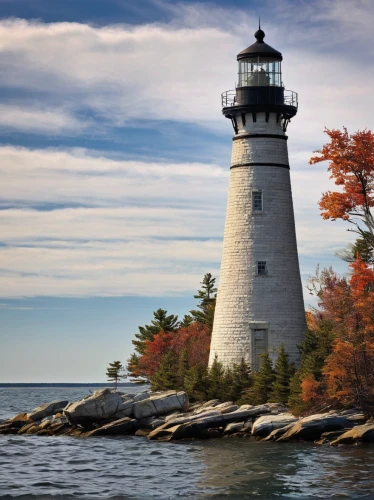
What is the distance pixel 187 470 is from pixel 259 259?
1705 cm

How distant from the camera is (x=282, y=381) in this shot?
4338 centimetres

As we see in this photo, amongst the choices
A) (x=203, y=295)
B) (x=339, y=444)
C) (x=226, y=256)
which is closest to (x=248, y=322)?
(x=226, y=256)

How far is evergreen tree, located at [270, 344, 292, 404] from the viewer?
1694 inches

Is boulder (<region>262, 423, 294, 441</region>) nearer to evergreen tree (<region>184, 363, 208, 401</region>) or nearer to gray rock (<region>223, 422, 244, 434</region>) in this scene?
gray rock (<region>223, 422, 244, 434</region>)

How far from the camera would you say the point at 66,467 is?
3278cm

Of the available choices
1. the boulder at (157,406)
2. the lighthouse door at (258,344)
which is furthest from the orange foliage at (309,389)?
the boulder at (157,406)

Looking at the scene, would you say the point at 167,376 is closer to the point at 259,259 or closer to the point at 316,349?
the point at 259,259

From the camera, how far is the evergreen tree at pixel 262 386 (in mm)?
43781

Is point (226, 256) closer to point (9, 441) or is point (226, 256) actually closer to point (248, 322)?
point (248, 322)

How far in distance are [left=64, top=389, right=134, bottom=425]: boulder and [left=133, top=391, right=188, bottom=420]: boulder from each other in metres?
0.46

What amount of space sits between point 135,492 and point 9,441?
17.1 metres

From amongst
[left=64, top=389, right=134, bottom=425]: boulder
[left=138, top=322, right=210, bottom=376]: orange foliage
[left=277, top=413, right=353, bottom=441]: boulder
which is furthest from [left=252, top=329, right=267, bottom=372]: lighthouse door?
[left=138, top=322, right=210, bottom=376]: orange foliage

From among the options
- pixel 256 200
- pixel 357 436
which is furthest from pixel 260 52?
pixel 357 436

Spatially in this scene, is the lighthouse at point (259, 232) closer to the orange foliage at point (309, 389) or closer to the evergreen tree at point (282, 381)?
the evergreen tree at point (282, 381)
